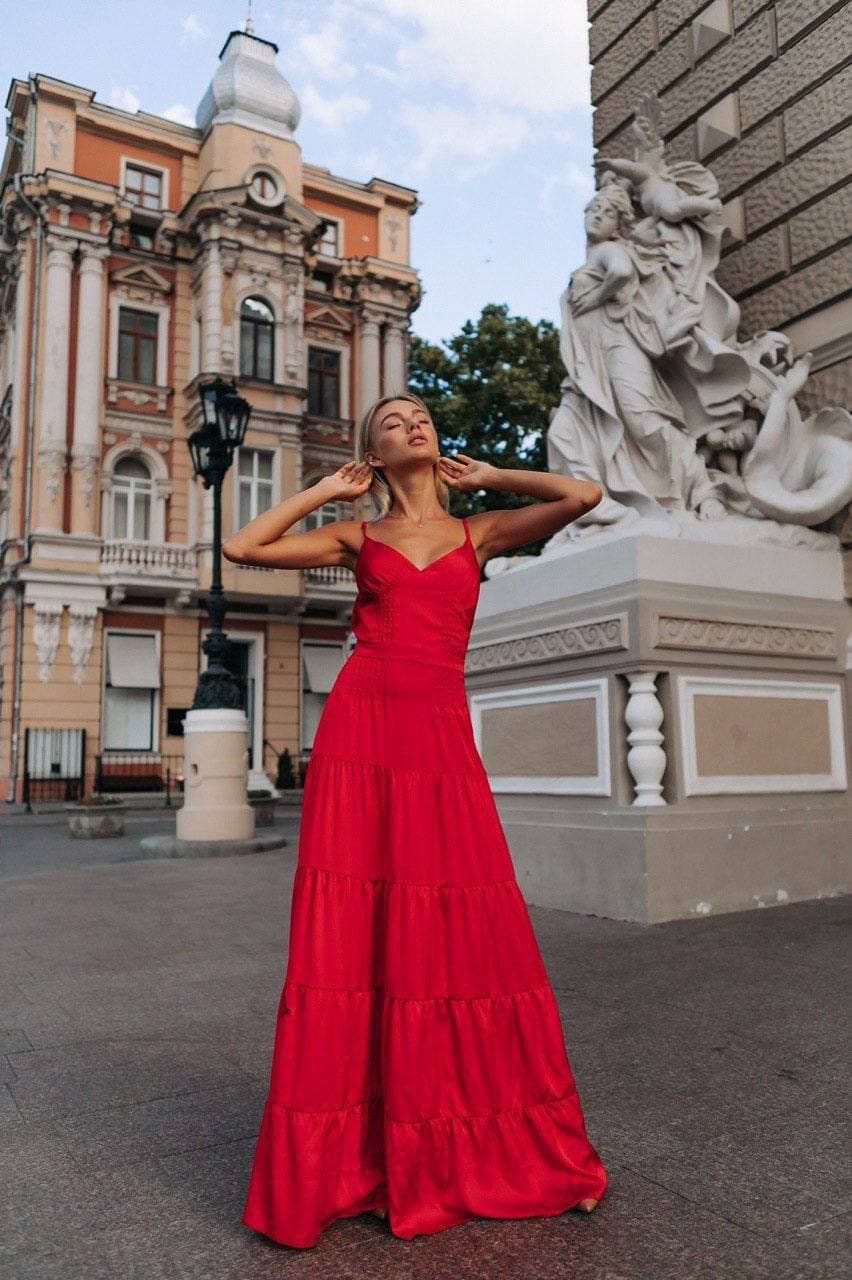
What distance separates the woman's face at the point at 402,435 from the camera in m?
2.51

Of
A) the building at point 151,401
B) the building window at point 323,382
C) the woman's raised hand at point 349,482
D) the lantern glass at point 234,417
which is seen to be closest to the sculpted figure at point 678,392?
the woman's raised hand at point 349,482

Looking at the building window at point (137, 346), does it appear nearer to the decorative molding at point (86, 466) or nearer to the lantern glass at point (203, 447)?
the decorative molding at point (86, 466)

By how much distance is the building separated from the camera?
78.6 feet

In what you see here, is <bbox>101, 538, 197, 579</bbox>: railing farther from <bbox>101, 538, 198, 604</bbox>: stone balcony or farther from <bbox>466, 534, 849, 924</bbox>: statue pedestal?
<bbox>466, 534, 849, 924</bbox>: statue pedestal

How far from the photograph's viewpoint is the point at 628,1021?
142 inches

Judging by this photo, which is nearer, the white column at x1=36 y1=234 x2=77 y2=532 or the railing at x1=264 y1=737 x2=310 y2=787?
the white column at x1=36 y1=234 x2=77 y2=532

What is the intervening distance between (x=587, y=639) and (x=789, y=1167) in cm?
388

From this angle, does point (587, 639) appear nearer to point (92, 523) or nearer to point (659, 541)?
point (659, 541)

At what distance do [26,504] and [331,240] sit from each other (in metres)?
11.8

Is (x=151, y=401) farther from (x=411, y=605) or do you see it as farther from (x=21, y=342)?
(x=411, y=605)

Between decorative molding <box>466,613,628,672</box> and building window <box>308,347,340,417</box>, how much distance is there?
22.4 m

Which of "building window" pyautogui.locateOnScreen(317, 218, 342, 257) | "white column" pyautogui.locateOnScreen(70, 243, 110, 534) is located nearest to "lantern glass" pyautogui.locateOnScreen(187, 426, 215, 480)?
"white column" pyautogui.locateOnScreen(70, 243, 110, 534)

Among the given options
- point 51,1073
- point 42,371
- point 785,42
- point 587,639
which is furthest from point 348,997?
point 42,371

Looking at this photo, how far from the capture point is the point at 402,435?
2.52 m
